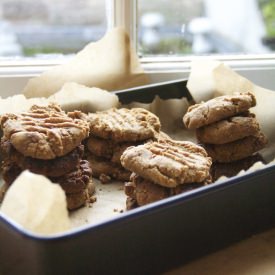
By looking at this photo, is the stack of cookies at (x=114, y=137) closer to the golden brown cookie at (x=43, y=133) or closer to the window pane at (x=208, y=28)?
the golden brown cookie at (x=43, y=133)

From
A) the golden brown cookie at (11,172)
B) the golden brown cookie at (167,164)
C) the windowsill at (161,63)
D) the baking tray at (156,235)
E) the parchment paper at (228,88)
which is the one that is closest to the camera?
the baking tray at (156,235)

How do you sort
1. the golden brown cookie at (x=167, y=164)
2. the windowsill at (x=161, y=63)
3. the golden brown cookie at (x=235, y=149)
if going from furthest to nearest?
the windowsill at (x=161, y=63) → the golden brown cookie at (x=235, y=149) → the golden brown cookie at (x=167, y=164)

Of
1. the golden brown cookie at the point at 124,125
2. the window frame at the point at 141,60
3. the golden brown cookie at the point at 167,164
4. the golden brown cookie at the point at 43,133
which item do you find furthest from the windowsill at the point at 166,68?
the golden brown cookie at the point at 167,164

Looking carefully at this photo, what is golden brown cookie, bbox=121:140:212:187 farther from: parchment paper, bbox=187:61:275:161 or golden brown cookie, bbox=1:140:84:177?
parchment paper, bbox=187:61:275:161

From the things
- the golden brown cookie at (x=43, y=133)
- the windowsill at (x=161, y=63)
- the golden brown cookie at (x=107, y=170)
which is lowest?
the golden brown cookie at (x=107, y=170)

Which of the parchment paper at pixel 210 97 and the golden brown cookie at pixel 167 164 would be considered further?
the parchment paper at pixel 210 97

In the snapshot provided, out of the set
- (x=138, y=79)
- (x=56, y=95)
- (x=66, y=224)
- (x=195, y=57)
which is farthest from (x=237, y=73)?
(x=66, y=224)

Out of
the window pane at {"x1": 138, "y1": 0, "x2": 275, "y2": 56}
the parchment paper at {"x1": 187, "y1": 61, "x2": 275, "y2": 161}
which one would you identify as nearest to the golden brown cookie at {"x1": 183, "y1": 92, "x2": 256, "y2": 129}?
the parchment paper at {"x1": 187, "y1": 61, "x2": 275, "y2": 161}
